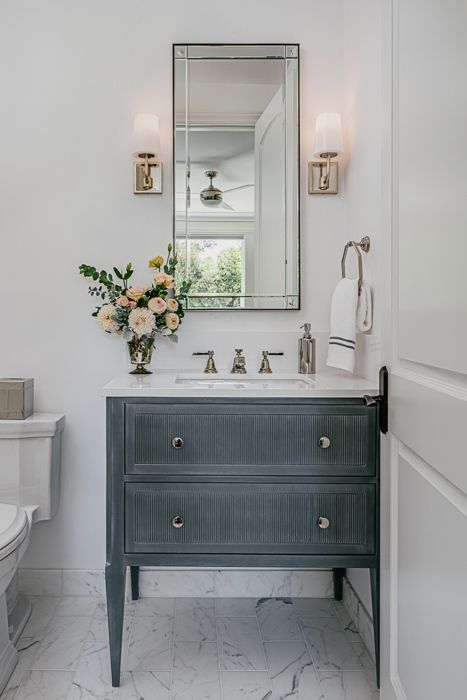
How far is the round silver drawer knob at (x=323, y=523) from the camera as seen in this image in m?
1.65

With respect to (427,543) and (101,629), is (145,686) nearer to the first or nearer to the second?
(101,629)

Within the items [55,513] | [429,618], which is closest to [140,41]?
[55,513]

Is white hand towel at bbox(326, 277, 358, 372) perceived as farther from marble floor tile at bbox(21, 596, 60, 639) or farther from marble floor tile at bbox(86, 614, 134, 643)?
marble floor tile at bbox(21, 596, 60, 639)

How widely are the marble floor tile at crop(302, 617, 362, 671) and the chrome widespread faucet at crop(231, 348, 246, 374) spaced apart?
945mm

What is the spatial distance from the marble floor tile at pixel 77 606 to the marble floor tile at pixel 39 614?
0.02 meters

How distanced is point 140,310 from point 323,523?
0.98m

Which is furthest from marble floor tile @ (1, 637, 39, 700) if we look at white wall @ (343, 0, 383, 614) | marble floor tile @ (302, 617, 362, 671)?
white wall @ (343, 0, 383, 614)

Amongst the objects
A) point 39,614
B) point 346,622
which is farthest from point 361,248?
point 39,614

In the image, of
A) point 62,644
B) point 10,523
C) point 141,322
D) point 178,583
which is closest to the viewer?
point 10,523

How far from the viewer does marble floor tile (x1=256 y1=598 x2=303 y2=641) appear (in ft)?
6.51

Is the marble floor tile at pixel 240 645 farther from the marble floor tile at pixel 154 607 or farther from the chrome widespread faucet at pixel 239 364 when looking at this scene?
the chrome widespread faucet at pixel 239 364

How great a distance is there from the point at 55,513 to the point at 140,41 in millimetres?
1859

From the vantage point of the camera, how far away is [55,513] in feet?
7.08

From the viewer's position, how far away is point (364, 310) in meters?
1.92
